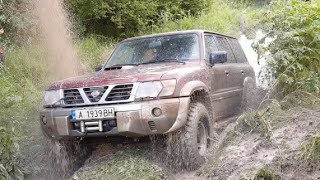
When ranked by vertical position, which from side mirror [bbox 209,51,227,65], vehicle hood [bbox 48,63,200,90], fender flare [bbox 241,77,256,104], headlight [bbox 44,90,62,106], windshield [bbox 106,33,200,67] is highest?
windshield [bbox 106,33,200,67]

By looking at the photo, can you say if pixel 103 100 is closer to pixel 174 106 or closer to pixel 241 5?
pixel 174 106

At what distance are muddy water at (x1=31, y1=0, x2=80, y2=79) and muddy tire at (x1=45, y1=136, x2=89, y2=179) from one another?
4224 mm

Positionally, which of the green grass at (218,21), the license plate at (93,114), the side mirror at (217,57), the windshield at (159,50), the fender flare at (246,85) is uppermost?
the green grass at (218,21)

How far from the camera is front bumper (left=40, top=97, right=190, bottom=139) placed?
14.2 feet

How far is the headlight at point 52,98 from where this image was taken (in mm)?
4809

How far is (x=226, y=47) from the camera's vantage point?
6930 mm

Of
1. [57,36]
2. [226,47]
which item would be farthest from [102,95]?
[57,36]

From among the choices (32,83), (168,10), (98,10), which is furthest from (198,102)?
(168,10)

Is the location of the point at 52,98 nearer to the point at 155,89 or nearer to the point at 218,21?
the point at 155,89

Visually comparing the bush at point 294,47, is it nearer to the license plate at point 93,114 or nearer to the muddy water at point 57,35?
the license plate at point 93,114

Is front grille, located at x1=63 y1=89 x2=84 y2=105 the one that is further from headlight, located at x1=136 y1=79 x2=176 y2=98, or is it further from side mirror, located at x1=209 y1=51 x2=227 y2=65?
side mirror, located at x1=209 y1=51 x2=227 y2=65

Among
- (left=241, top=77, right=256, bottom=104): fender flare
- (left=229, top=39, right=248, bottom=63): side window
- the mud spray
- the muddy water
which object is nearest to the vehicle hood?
(left=241, top=77, right=256, bottom=104): fender flare

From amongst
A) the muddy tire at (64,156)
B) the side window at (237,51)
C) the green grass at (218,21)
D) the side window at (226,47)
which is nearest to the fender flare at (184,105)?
the muddy tire at (64,156)

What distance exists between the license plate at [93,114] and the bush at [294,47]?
2844mm
